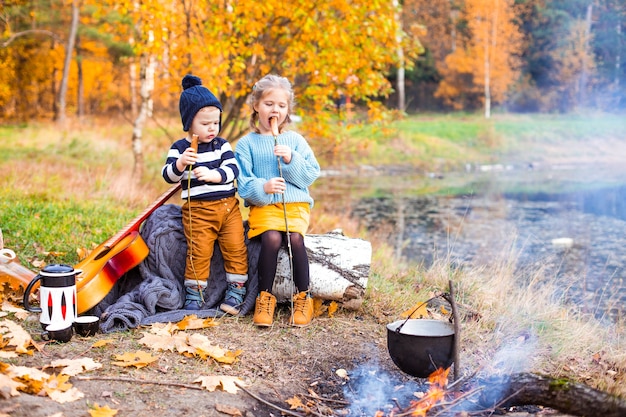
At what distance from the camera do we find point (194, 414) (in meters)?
2.88

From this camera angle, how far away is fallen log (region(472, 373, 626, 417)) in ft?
8.57

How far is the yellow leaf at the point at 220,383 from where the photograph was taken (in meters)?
3.14

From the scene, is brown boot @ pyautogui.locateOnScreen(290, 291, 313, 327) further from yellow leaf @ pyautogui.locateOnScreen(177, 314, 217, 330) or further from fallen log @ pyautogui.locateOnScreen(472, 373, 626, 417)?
fallen log @ pyautogui.locateOnScreen(472, 373, 626, 417)

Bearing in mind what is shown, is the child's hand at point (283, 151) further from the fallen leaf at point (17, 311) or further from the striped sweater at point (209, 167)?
the fallen leaf at point (17, 311)

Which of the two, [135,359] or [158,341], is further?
[158,341]

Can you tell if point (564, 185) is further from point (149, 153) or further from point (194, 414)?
point (194, 414)

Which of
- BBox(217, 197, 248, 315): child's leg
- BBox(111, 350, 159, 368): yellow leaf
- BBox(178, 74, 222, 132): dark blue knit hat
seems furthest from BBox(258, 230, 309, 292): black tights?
BBox(111, 350, 159, 368): yellow leaf

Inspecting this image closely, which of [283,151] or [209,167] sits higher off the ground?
[283,151]

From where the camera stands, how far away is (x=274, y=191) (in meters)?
4.06

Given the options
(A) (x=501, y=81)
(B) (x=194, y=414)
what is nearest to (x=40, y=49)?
(A) (x=501, y=81)

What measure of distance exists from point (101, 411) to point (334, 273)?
1.94 metres

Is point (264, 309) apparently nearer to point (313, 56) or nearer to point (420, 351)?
point (420, 351)

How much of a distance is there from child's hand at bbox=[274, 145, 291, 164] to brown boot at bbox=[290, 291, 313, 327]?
89cm

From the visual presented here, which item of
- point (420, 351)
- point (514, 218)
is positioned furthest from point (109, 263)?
point (514, 218)
